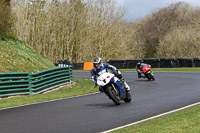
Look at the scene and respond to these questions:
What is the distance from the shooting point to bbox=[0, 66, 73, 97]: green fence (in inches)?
695

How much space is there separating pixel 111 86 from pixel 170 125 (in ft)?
15.2

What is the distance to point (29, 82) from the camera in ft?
60.9

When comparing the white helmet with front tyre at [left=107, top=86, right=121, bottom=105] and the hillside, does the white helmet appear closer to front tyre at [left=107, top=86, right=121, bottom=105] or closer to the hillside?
front tyre at [left=107, top=86, right=121, bottom=105]

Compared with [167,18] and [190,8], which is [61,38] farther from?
[190,8]

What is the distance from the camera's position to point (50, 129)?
8.48 metres

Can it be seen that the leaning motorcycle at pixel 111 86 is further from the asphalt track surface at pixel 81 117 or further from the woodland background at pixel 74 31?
the woodland background at pixel 74 31

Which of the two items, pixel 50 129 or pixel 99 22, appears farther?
pixel 99 22

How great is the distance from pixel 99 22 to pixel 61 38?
6.46 metres

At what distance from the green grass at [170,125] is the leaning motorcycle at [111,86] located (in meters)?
3.14

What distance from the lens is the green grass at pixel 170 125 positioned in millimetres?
7257

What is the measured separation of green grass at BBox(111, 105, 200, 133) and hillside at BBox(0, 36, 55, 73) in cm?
1470

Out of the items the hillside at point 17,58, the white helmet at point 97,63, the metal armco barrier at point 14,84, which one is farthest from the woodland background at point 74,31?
the white helmet at point 97,63

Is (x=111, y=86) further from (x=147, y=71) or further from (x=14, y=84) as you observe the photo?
(x=147, y=71)

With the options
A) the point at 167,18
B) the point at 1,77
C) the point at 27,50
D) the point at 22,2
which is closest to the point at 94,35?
the point at 22,2
